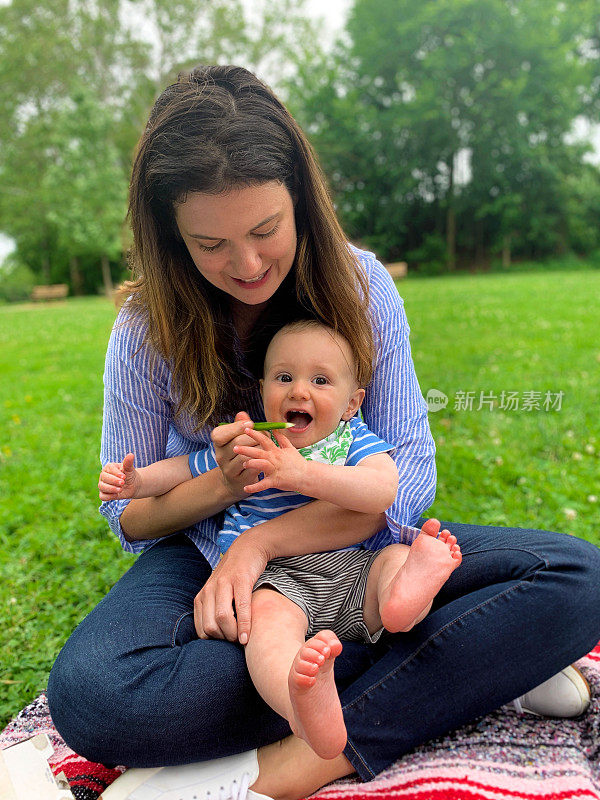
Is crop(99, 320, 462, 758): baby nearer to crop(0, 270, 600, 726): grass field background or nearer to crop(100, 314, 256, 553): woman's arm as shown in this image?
crop(100, 314, 256, 553): woman's arm

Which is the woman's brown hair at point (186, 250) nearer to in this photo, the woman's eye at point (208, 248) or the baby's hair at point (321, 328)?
the baby's hair at point (321, 328)

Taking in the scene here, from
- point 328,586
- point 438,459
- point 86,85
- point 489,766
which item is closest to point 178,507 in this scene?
point 328,586

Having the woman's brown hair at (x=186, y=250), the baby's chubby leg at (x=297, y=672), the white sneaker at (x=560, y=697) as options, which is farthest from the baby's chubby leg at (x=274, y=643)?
the white sneaker at (x=560, y=697)

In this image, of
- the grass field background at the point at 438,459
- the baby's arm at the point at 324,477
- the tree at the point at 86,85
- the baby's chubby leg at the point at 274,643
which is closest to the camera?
the baby's chubby leg at the point at 274,643

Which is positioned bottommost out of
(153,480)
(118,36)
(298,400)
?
(153,480)

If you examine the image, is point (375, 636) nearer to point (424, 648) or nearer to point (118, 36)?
point (424, 648)

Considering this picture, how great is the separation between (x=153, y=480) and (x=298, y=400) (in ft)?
1.55

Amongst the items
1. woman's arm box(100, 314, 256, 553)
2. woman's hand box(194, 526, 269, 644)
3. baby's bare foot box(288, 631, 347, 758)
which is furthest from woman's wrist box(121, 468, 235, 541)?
baby's bare foot box(288, 631, 347, 758)

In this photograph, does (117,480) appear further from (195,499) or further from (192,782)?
(192,782)

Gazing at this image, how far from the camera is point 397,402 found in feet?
6.54

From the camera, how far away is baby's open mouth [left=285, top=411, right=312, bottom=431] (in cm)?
177

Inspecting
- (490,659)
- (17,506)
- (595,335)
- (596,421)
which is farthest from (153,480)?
(595,335)

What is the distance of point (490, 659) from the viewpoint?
162 cm

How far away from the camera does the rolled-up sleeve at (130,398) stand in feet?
6.34
